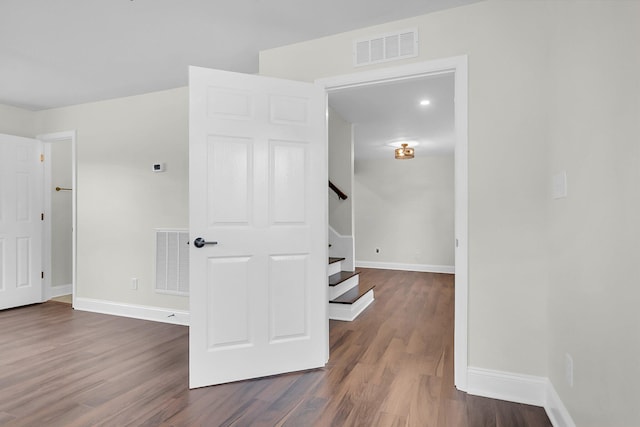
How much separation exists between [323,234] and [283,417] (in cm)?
119

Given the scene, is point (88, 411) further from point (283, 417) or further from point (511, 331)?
point (511, 331)

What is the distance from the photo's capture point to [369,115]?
14.6 ft

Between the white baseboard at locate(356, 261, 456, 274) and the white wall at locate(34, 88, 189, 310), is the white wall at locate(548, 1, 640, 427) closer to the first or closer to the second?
the white wall at locate(34, 88, 189, 310)

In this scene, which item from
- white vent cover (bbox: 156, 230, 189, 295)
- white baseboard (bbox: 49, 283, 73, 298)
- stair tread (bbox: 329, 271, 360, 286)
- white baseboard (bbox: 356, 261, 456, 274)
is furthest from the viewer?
white baseboard (bbox: 356, 261, 456, 274)

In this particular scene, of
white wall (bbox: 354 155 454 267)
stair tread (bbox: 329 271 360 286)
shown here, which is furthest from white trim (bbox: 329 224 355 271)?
white wall (bbox: 354 155 454 267)

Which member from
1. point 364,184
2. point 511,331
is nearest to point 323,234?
point 511,331

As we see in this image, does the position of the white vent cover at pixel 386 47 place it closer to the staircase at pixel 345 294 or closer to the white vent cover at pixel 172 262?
the staircase at pixel 345 294

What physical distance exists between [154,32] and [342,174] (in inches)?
111

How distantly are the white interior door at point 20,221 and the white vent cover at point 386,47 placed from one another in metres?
4.42

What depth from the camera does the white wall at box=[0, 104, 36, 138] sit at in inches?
168

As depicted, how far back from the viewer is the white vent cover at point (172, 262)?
364cm

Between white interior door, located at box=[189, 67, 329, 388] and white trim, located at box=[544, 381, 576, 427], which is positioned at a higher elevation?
white interior door, located at box=[189, 67, 329, 388]

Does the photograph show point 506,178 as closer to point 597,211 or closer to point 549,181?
point 549,181

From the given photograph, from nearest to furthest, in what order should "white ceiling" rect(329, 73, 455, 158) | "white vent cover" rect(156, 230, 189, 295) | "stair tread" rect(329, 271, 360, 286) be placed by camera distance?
1. "white ceiling" rect(329, 73, 455, 158)
2. "white vent cover" rect(156, 230, 189, 295)
3. "stair tread" rect(329, 271, 360, 286)
